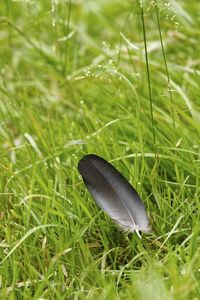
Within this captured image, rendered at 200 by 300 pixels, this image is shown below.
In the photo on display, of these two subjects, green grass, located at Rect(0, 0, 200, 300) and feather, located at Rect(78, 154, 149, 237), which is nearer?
green grass, located at Rect(0, 0, 200, 300)

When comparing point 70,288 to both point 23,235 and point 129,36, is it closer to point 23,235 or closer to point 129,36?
point 23,235

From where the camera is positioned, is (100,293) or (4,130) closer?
(100,293)

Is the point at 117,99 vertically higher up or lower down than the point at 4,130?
higher up

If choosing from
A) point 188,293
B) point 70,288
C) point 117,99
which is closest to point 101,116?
point 117,99

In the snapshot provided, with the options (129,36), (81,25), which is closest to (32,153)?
(129,36)

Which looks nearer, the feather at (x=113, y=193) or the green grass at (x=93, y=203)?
the green grass at (x=93, y=203)

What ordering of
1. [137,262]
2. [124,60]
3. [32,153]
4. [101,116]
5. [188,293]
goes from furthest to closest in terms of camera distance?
1. [124,60]
2. [101,116]
3. [32,153]
4. [137,262]
5. [188,293]

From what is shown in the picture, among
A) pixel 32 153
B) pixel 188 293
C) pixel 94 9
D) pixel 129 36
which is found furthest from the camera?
pixel 94 9
